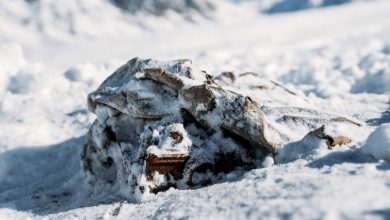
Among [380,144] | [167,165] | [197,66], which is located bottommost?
[167,165]

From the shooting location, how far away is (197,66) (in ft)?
26.9

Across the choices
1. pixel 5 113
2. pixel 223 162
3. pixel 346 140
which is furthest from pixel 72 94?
pixel 346 140

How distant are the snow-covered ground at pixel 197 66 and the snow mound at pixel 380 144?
0.04 feet

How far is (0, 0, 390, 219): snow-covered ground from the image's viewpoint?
5242 millimetres

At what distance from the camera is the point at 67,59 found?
82.0 feet

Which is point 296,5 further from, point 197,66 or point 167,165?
point 167,165

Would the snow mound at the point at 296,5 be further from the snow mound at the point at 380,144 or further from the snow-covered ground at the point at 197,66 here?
the snow mound at the point at 380,144

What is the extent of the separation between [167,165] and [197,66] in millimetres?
1786

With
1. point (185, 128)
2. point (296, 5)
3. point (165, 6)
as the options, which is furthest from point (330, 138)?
point (296, 5)

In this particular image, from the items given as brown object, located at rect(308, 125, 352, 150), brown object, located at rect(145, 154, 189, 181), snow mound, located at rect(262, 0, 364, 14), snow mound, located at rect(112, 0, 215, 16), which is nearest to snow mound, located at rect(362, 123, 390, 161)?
brown object, located at rect(308, 125, 352, 150)

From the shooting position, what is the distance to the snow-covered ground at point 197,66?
5.24 meters

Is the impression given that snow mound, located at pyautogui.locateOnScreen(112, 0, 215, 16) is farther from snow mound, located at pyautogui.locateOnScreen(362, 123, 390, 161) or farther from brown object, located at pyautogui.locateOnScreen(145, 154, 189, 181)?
snow mound, located at pyautogui.locateOnScreen(362, 123, 390, 161)

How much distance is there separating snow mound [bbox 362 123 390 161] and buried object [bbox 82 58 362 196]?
556mm

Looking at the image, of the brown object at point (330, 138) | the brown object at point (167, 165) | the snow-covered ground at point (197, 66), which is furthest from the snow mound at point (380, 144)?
the brown object at point (167, 165)
